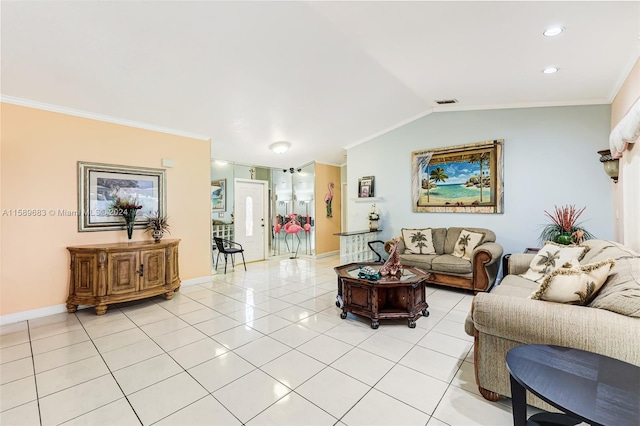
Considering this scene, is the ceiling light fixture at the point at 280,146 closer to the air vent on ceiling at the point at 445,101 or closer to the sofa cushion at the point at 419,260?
the air vent on ceiling at the point at 445,101

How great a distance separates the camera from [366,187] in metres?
6.28

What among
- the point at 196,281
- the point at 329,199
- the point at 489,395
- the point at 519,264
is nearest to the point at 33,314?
the point at 196,281

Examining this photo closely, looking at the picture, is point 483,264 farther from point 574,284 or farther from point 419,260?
point 574,284

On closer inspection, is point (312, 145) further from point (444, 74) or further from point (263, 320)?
point (263, 320)

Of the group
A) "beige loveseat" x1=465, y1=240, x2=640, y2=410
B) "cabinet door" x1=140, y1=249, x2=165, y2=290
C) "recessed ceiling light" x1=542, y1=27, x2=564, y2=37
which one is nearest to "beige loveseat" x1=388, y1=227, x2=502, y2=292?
"beige loveseat" x1=465, y1=240, x2=640, y2=410

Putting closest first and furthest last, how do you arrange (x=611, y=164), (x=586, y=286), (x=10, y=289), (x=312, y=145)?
(x=586, y=286)
(x=10, y=289)
(x=611, y=164)
(x=312, y=145)

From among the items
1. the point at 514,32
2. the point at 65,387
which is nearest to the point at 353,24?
the point at 514,32

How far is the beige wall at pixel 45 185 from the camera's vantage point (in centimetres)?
327

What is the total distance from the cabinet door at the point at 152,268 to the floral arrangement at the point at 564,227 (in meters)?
5.44

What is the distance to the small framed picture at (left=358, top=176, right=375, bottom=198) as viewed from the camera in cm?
621

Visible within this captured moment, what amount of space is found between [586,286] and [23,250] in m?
5.44

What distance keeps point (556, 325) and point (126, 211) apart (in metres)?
4.78

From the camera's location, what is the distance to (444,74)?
368 centimetres

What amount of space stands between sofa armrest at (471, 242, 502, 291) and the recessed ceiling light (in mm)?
2586
